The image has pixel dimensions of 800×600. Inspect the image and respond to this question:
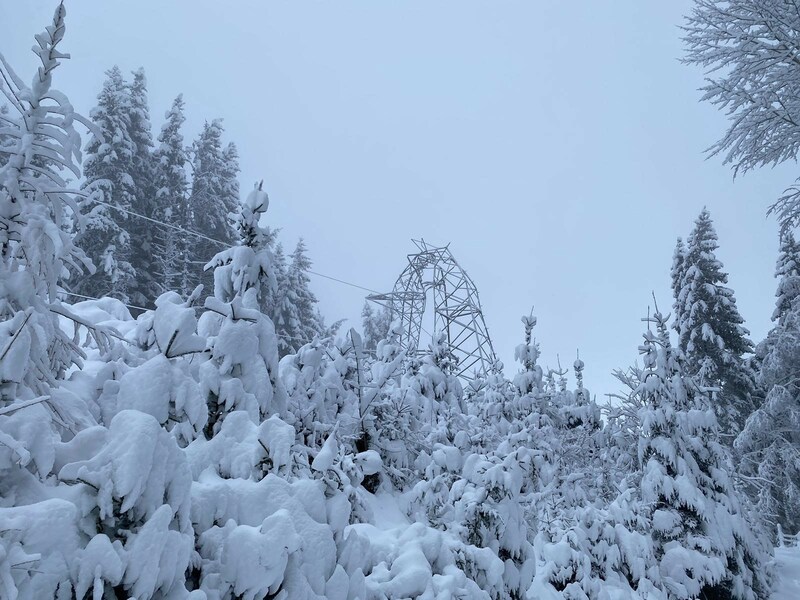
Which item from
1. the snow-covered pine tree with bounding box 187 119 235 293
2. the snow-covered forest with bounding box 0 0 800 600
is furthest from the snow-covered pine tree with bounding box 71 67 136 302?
the snow-covered forest with bounding box 0 0 800 600

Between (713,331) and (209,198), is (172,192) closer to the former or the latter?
(209,198)

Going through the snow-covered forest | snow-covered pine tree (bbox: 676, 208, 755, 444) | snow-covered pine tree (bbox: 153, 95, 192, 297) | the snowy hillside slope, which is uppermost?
snow-covered pine tree (bbox: 153, 95, 192, 297)

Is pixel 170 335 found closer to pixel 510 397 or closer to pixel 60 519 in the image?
pixel 60 519

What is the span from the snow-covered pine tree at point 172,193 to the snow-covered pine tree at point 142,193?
356 millimetres

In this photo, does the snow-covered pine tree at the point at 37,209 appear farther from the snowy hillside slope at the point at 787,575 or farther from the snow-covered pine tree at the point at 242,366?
the snowy hillside slope at the point at 787,575

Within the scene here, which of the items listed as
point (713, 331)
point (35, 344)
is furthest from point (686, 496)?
point (713, 331)

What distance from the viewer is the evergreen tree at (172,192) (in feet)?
83.8

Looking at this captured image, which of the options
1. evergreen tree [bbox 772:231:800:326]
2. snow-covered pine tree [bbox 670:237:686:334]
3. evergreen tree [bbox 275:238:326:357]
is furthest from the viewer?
evergreen tree [bbox 275:238:326:357]

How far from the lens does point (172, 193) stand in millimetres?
27062

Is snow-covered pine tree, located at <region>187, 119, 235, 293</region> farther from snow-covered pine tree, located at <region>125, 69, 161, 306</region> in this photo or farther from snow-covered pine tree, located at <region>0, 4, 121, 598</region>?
snow-covered pine tree, located at <region>0, 4, 121, 598</region>

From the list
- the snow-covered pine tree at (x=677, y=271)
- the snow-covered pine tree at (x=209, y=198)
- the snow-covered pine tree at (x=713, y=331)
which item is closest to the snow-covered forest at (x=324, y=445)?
the snow-covered pine tree at (x=713, y=331)

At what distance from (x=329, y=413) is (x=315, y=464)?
4.48m

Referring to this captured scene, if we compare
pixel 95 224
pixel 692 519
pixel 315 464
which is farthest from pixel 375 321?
pixel 315 464

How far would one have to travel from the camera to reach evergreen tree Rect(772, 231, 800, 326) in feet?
68.2
